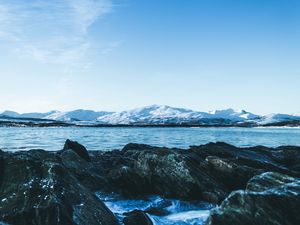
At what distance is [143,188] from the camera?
1675 cm

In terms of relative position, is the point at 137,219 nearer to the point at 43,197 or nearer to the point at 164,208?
the point at 164,208

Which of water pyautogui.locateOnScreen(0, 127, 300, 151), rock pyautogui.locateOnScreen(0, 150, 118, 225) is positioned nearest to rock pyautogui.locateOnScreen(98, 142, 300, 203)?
rock pyautogui.locateOnScreen(0, 150, 118, 225)

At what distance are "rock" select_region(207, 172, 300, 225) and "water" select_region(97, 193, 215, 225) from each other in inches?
144

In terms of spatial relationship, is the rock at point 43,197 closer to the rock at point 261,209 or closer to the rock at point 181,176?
the rock at point 261,209

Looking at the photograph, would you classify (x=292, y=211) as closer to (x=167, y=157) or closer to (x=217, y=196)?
(x=217, y=196)

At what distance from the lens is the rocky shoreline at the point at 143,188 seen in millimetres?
9164

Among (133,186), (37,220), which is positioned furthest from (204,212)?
(37,220)

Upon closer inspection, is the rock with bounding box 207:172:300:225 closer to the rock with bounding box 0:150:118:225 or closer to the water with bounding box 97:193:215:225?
the water with bounding box 97:193:215:225

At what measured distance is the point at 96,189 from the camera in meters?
17.4

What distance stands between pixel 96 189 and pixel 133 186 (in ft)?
6.42

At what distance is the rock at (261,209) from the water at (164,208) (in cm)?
367

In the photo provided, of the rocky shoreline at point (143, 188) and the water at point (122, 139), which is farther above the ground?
the rocky shoreline at point (143, 188)

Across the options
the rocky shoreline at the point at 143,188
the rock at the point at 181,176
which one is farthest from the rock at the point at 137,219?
the rock at the point at 181,176

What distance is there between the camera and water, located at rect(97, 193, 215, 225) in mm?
13030
